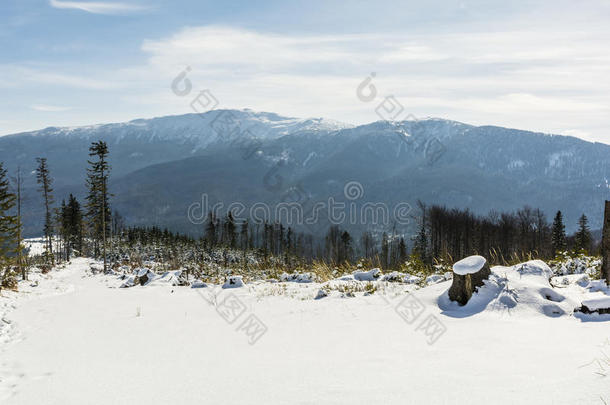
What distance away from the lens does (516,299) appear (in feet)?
24.8

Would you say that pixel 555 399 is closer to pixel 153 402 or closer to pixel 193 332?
pixel 153 402

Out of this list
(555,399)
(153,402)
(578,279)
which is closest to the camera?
(555,399)

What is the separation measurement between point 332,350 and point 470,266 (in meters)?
3.92

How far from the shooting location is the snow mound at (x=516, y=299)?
720cm

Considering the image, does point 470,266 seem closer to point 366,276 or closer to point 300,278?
point 366,276

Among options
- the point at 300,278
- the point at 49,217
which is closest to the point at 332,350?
the point at 300,278

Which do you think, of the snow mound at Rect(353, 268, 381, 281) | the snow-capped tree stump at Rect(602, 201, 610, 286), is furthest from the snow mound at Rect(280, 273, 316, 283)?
the snow-capped tree stump at Rect(602, 201, 610, 286)

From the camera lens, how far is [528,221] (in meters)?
76.0

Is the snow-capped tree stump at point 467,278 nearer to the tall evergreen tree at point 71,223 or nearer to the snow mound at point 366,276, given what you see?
the snow mound at point 366,276

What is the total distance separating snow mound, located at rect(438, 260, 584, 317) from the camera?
23.6 feet

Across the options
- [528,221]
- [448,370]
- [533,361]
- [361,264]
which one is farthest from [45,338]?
[528,221]

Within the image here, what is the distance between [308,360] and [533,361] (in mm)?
2857

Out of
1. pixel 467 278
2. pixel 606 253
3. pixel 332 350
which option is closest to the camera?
pixel 332 350

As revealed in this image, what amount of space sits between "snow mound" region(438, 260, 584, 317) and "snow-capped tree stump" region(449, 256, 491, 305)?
0.41ft
